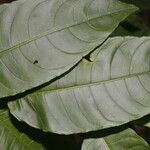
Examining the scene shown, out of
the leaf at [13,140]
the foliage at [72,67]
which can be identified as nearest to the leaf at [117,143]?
the foliage at [72,67]

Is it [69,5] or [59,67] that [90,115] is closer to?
[59,67]

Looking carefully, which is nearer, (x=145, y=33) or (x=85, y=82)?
(x=85, y=82)

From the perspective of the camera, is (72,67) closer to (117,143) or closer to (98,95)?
(98,95)

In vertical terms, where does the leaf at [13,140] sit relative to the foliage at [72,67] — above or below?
below

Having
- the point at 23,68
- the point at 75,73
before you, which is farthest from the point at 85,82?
the point at 23,68

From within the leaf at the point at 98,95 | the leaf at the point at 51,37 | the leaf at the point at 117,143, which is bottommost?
the leaf at the point at 117,143

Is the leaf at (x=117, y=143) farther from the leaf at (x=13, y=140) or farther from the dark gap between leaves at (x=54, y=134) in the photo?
the leaf at (x=13, y=140)
